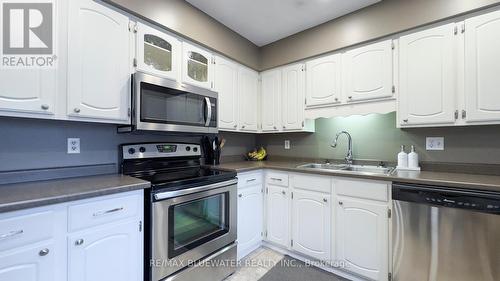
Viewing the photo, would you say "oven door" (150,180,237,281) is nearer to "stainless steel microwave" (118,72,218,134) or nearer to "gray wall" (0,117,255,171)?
"stainless steel microwave" (118,72,218,134)

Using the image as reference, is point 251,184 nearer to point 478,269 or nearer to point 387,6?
point 478,269

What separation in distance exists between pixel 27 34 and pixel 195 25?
1263mm

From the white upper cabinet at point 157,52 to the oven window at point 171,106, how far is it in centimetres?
18

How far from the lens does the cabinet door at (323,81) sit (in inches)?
90.2

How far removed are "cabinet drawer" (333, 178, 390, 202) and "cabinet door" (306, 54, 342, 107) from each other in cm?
90

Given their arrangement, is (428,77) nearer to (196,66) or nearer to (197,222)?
(196,66)

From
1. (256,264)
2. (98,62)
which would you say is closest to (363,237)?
(256,264)

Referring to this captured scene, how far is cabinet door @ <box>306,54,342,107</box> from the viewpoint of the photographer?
2291mm

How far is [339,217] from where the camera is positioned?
6.21ft

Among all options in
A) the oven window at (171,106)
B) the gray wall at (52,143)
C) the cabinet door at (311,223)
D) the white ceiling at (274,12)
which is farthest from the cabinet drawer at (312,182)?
the white ceiling at (274,12)

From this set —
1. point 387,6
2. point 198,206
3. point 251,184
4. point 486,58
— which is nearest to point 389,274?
point 251,184

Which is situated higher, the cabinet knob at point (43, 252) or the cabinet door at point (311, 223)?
the cabinet knob at point (43, 252)

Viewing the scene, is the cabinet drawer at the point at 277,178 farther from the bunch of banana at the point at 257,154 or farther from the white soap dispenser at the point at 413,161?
the white soap dispenser at the point at 413,161

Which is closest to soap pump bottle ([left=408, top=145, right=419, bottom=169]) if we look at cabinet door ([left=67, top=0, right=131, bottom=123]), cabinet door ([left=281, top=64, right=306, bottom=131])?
cabinet door ([left=281, top=64, right=306, bottom=131])
